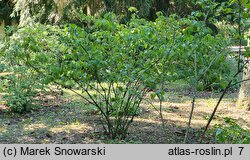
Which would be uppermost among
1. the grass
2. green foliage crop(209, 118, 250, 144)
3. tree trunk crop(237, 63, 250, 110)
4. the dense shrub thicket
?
the dense shrub thicket

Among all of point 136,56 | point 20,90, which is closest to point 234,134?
point 136,56

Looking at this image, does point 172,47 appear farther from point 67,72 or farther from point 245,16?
point 67,72

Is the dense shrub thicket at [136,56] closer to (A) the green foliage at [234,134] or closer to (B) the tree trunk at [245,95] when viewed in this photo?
(A) the green foliage at [234,134]

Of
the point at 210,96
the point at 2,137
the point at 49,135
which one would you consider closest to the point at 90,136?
the point at 49,135

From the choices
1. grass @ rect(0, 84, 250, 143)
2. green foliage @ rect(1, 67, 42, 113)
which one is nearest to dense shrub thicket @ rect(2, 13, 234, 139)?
grass @ rect(0, 84, 250, 143)

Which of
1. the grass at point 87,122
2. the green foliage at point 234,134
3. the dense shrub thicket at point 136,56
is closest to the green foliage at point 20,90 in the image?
the grass at point 87,122

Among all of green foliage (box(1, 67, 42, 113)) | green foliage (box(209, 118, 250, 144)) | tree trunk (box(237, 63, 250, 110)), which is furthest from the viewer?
tree trunk (box(237, 63, 250, 110))

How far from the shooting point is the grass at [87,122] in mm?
4945

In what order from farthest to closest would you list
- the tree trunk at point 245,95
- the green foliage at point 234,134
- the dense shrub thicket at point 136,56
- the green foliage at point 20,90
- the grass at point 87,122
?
the tree trunk at point 245,95
the green foliage at point 20,90
the grass at point 87,122
the dense shrub thicket at point 136,56
the green foliage at point 234,134

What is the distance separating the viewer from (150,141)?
192 inches

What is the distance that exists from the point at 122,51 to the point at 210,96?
5.57m

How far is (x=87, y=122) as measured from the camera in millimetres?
5926

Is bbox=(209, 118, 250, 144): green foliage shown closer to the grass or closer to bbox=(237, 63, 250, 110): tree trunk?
the grass

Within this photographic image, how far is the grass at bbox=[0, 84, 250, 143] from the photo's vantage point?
495cm
